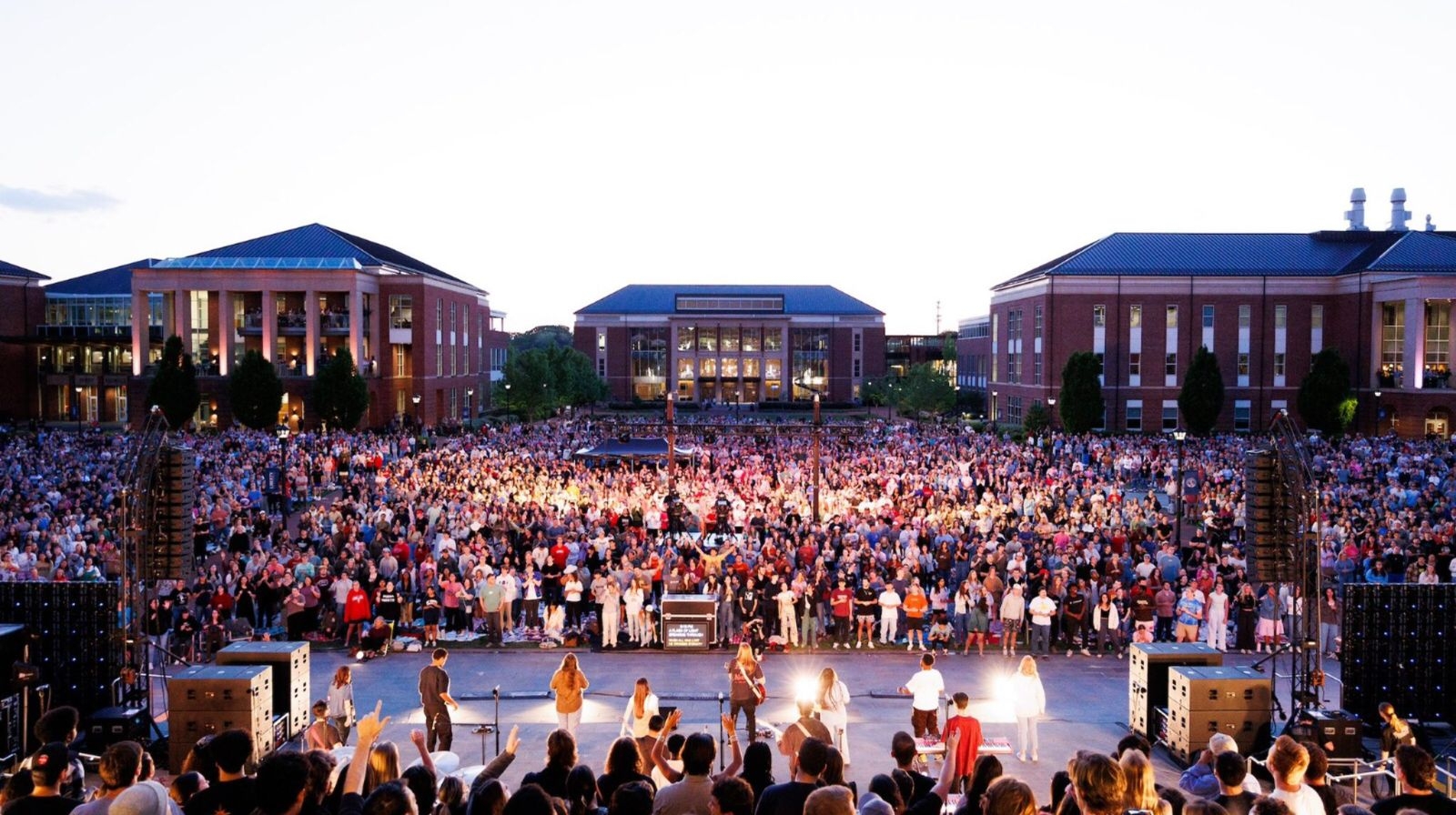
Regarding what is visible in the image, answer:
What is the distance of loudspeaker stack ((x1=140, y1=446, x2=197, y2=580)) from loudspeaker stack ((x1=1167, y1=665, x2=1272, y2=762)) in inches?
462

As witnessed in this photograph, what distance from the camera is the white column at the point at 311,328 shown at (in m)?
58.2

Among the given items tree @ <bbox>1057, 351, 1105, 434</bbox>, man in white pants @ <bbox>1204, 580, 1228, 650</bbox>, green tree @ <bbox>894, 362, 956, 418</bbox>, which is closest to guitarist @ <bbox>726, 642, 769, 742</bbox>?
man in white pants @ <bbox>1204, 580, 1228, 650</bbox>

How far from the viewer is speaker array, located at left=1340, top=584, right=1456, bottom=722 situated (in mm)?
12469

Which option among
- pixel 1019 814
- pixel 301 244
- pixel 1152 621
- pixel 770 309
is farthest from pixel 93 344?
pixel 1019 814

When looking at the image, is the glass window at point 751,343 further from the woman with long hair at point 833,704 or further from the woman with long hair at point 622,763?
the woman with long hair at point 622,763

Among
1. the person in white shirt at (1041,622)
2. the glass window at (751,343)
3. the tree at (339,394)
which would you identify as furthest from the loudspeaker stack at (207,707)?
the glass window at (751,343)

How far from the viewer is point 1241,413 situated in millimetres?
60844

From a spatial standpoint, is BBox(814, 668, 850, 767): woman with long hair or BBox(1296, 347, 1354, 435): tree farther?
BBox(1296, 347, 1354, 435): tree

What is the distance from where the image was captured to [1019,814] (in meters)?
5.09

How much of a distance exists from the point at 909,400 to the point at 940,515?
179ft

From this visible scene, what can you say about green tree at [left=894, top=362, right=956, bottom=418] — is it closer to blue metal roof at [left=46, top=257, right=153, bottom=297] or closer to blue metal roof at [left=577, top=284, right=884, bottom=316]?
blue metal roof at [left=577, top=284, right=884, bottom=316]

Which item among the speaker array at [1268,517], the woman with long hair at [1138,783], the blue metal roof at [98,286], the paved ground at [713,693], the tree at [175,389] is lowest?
the paved ground at [713,693]

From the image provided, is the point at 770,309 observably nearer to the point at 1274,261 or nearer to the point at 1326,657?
the point at 1274,261

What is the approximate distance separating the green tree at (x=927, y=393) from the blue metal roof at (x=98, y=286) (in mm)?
54524
